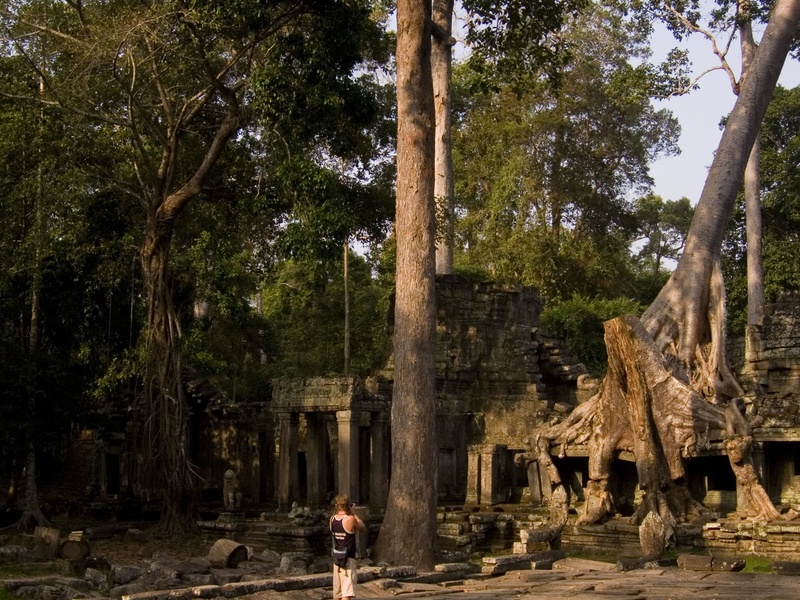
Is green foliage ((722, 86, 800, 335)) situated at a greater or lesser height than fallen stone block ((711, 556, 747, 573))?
greater

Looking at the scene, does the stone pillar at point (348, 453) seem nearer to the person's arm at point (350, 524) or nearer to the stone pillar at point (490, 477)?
the stone pillar at point (490, 477)

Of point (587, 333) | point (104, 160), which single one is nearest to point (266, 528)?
point (104, 160)

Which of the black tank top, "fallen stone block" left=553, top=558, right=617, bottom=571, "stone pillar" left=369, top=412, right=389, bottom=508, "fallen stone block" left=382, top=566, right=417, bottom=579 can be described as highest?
"stone pillar" left=369, top=412, right=389, bottom=508

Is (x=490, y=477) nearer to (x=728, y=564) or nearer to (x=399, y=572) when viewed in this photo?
(x=728, y=564)

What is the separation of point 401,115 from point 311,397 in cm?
590

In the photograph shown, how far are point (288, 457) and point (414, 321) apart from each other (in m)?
6.16

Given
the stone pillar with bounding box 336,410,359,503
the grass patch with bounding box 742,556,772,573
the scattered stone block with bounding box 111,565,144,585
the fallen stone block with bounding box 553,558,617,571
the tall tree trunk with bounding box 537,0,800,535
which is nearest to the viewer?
the scattered stone block with bounding box 111,565,144,585

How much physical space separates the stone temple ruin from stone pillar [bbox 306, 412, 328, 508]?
24 millimetres

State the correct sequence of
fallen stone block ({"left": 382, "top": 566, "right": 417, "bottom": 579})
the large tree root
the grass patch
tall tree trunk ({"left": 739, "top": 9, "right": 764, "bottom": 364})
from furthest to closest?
tall tree trunk ({"left": 739, "top": 9, "right": 764, "bottom": 364}) < the large tree root < the grass patch < fallen stone block ({"left": 382, "top": 566, "right": 417, "bottom": 579})

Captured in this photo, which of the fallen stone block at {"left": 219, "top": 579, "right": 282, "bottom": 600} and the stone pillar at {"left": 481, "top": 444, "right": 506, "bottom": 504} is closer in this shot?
the fallen stone block at {"left": 219, "top": 579, "right": 282, "bottom": 600}

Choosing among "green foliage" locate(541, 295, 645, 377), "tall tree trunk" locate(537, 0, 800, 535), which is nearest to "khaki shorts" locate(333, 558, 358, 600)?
"tall tree trunk" locate(537, 0, 800, 535)

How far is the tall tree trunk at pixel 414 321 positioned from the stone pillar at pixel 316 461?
202 inches

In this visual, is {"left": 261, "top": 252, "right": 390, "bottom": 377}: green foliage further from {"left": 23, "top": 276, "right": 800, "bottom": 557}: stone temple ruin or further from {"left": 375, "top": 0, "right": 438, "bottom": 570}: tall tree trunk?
{"left": 375, "top": 0, "right": 438, "bottom": 570}: tall tree trunk

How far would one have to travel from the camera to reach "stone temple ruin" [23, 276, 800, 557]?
16.7m
